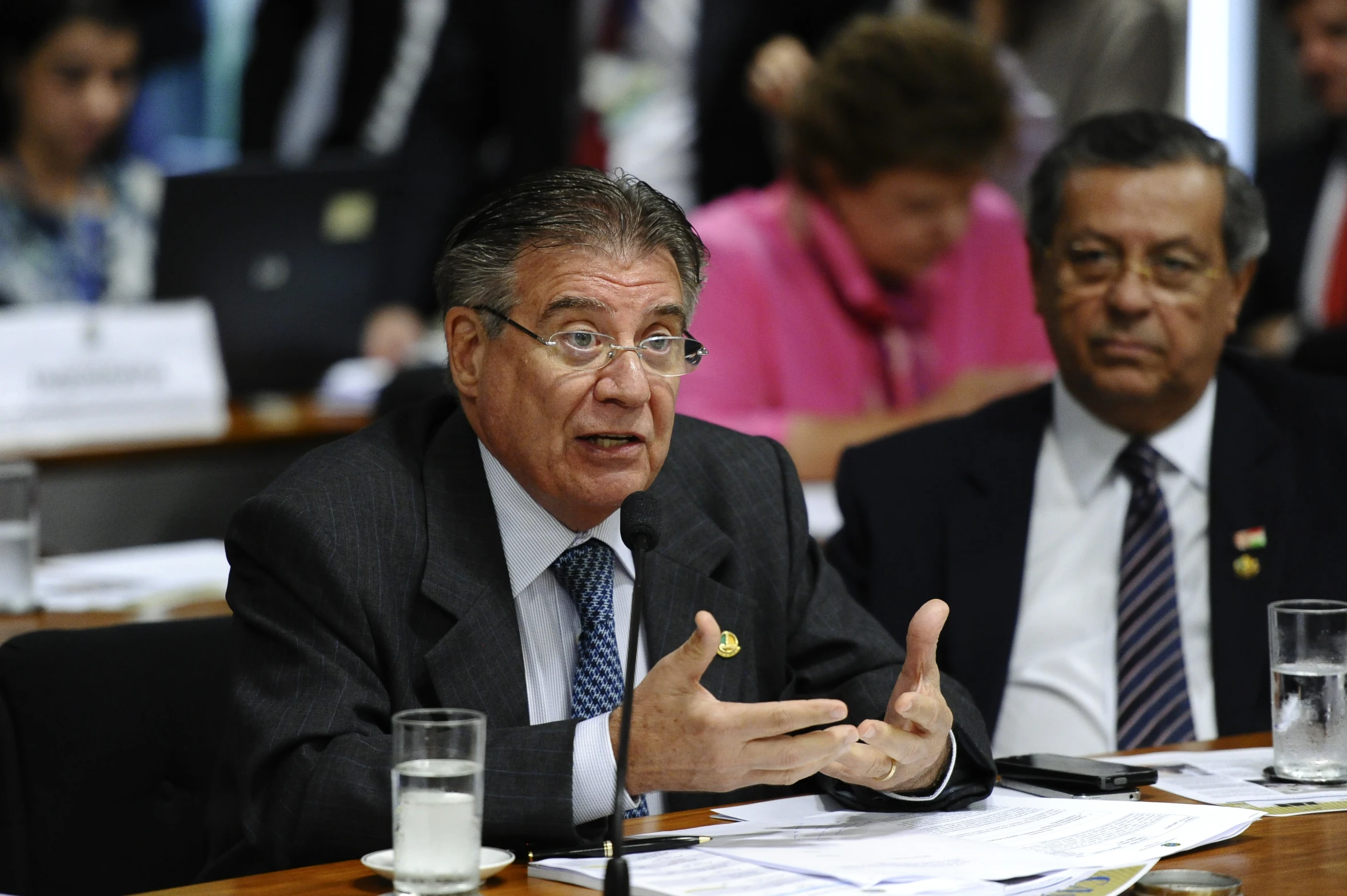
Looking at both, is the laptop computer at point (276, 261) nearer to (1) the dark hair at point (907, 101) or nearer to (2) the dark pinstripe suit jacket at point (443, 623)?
(1) the dark hair at point (907, 101)

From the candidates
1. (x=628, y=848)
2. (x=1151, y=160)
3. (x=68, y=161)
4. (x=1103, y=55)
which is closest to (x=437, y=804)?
(x=628, y=848)

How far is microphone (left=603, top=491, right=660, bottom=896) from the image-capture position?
1274mm

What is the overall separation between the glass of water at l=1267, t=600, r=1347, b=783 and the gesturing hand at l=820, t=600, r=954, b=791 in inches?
14.6

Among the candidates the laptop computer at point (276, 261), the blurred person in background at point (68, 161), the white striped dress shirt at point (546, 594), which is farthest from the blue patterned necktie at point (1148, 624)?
the blurred person in background at point (68, 161)

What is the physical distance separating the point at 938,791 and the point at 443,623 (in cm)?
51

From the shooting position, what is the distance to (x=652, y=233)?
5.90ft

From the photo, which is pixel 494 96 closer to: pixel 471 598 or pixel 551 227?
pixel 551 227

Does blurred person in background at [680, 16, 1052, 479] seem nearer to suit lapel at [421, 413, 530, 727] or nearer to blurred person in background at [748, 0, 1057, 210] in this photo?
blurred person in background at [748, 0, 1057, 210]

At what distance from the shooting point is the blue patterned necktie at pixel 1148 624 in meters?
2.32

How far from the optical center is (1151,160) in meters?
2.44

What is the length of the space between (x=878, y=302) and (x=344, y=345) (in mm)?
1767

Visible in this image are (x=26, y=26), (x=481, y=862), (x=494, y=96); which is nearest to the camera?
(x=481, y=862)

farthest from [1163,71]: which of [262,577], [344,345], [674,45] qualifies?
[262,577]

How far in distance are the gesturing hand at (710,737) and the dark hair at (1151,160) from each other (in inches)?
48.8
